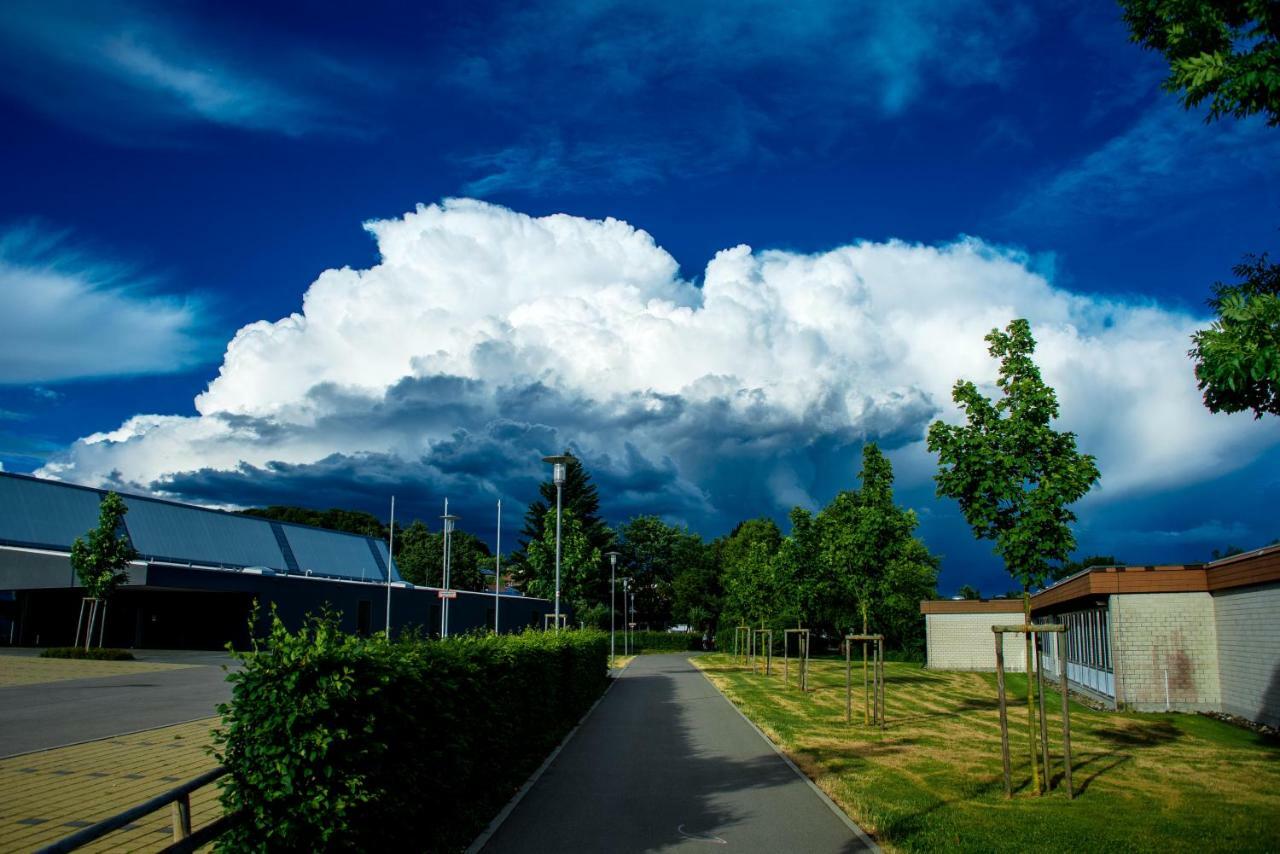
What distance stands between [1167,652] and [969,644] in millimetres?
21815

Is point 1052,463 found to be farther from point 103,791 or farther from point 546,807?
point 103,791

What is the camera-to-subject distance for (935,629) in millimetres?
44312

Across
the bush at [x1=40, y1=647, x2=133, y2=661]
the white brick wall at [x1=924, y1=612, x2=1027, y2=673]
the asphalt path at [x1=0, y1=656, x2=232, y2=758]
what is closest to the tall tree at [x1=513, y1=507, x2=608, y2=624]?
the white brick wall at [x1=924, y1=612, x2=1027, y2=673]

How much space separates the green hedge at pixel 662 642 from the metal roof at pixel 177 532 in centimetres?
2217

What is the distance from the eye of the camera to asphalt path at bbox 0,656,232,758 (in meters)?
14.3

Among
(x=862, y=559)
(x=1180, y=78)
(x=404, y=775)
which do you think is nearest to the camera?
→ (x=404, y=775)

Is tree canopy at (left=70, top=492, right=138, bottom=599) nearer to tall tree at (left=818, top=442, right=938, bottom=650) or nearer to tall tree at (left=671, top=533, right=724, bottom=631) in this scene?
tall tree at (left=818, top=442, right=938, bottom=650)

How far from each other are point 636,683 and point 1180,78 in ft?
91.7

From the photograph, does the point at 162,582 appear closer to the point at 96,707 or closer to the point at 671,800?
the point at 96,707

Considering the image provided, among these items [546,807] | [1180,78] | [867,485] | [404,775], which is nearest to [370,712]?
[404,775]

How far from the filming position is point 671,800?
1082 centimetres

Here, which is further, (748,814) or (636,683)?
(636,683)

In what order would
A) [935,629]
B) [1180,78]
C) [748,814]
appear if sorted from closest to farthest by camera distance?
[1180,78] < [748,814] < [935,629]

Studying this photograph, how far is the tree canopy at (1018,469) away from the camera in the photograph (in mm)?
11766
